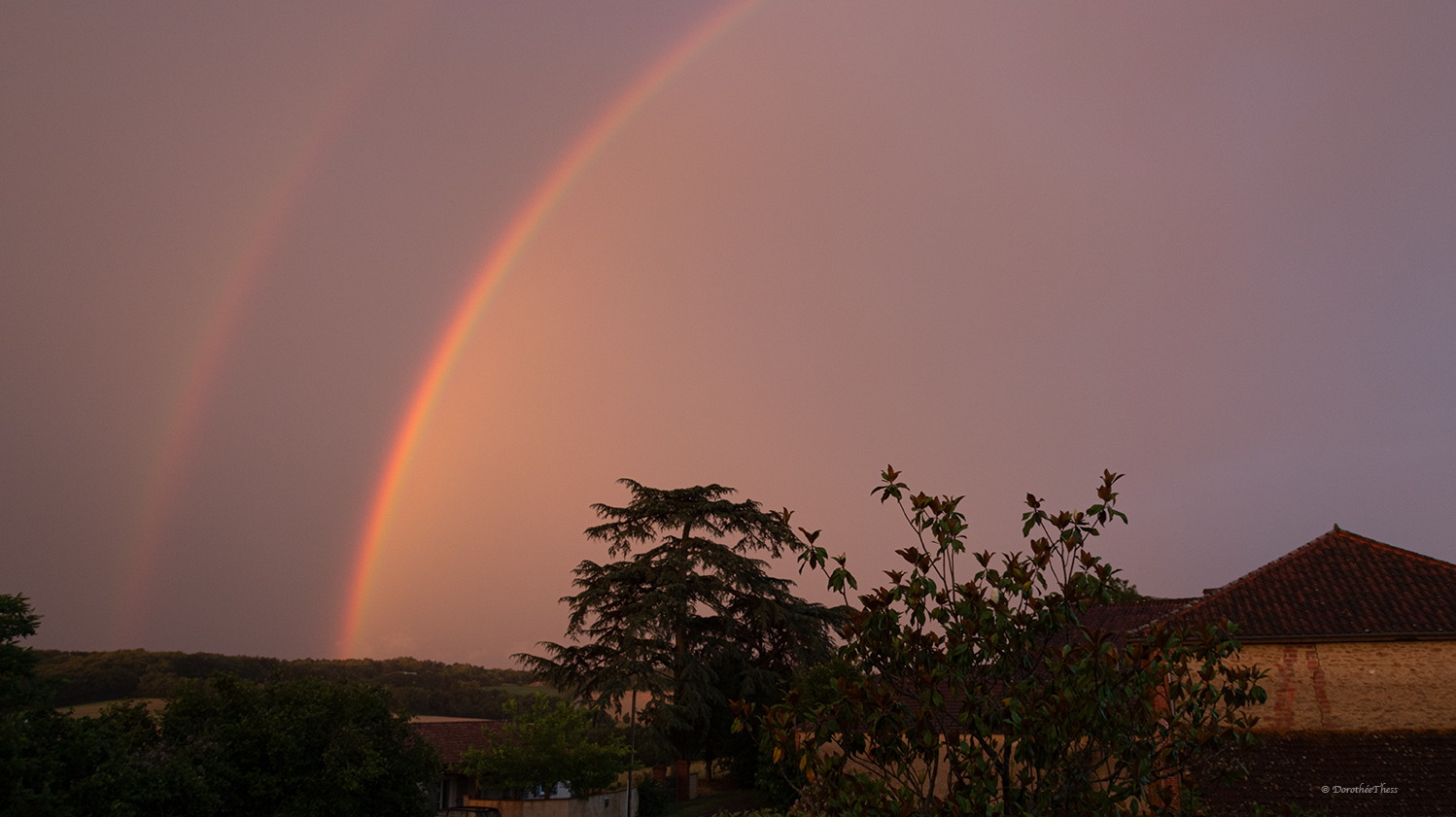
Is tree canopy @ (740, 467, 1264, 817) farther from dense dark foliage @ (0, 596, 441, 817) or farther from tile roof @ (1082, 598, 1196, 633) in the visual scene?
tile roof @ (1082, 598, 1196, 633)

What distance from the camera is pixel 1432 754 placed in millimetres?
22969

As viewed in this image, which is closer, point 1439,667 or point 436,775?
point 1439,667

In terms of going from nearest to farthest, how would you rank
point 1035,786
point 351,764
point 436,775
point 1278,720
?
point 1035,786
point 1278,720
point 351,764
point 436,775

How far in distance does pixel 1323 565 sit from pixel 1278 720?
19.2 ft

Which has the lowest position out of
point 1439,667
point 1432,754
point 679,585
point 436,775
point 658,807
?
point 658,807

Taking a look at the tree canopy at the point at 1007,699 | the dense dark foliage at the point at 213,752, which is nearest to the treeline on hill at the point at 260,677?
the dense dark foliage at the point at 213,752

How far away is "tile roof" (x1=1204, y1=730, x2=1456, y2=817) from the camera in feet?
68.1

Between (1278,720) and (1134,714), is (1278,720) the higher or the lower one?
the lower one

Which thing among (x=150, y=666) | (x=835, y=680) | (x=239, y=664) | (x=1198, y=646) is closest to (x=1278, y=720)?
(x=1198, y=646)

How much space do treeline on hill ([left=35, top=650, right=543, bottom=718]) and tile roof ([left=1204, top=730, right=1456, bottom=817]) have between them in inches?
1130

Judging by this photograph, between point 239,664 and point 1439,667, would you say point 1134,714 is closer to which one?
point 1439,667

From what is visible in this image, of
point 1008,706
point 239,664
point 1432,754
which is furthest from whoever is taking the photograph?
point 239,664

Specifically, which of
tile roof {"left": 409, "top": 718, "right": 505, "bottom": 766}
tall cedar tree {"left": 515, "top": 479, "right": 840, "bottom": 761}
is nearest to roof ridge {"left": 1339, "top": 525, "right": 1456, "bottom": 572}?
tall cedar tree {"left": 515, "top": 479, "right": 840, "bottom": 761}

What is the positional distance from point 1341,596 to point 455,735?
1961 inches
